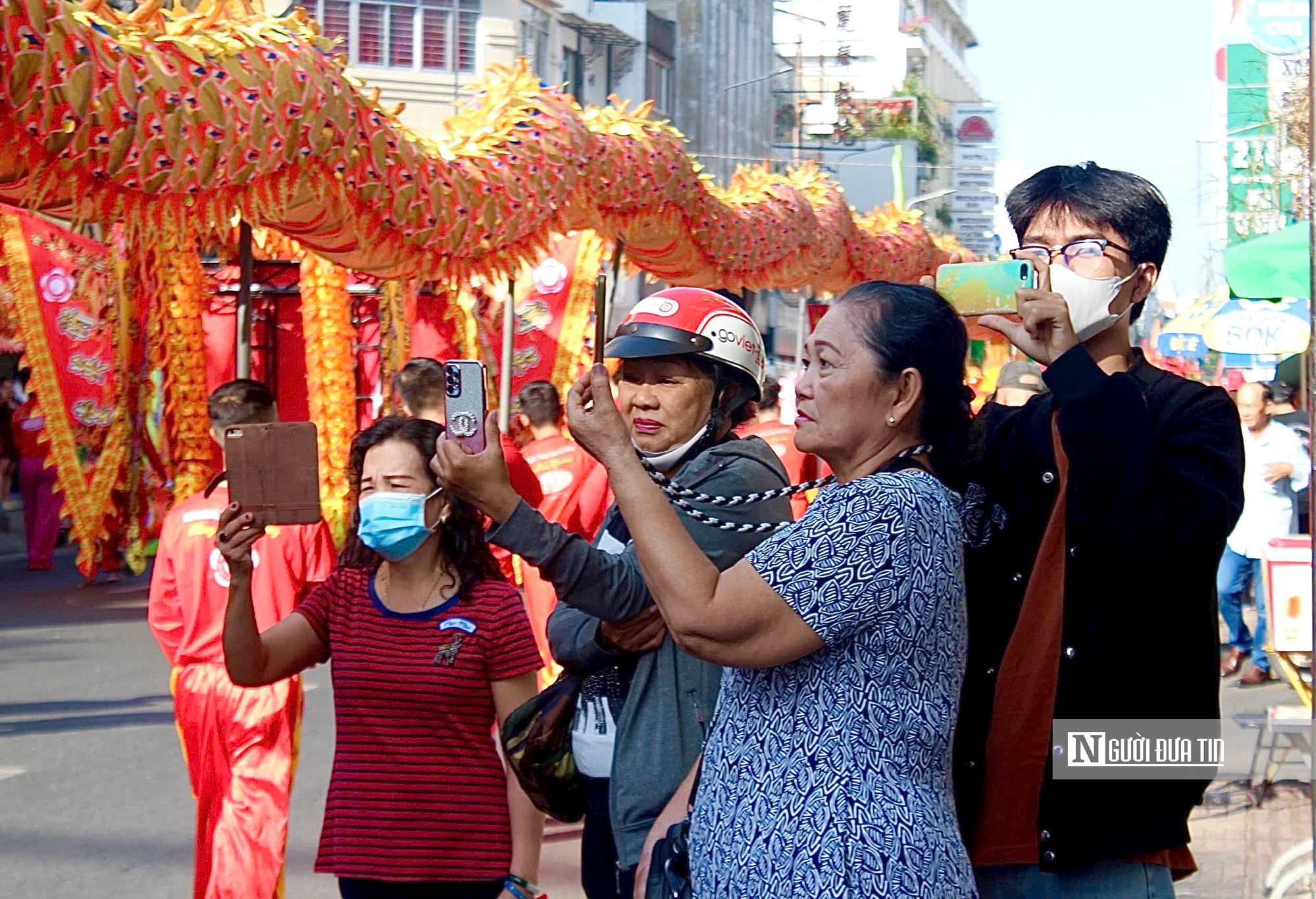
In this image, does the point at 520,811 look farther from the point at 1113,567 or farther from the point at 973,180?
the point at 973,180

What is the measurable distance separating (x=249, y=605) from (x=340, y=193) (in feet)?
9.21

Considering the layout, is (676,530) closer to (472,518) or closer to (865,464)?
(865,464)

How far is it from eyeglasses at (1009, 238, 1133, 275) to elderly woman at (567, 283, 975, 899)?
0.29 meters

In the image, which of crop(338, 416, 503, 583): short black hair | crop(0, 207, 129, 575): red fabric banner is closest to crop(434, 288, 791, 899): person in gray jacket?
crop(338, 416, 503, 583): short black hair

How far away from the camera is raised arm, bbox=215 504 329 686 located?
312 centimetres

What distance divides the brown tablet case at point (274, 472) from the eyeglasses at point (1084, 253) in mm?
1415

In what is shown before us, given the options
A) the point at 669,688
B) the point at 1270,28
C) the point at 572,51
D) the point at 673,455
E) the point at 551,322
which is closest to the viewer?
the point at 669,688

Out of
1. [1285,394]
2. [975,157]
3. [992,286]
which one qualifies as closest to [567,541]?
[992,286]

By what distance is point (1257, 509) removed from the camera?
10.8 meters

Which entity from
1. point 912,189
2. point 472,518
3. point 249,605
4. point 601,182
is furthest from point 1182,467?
point 912,189

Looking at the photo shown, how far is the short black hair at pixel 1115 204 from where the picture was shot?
2.46m

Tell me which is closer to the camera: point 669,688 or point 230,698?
point 669,688

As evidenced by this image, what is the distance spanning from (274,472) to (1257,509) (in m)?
8.90
